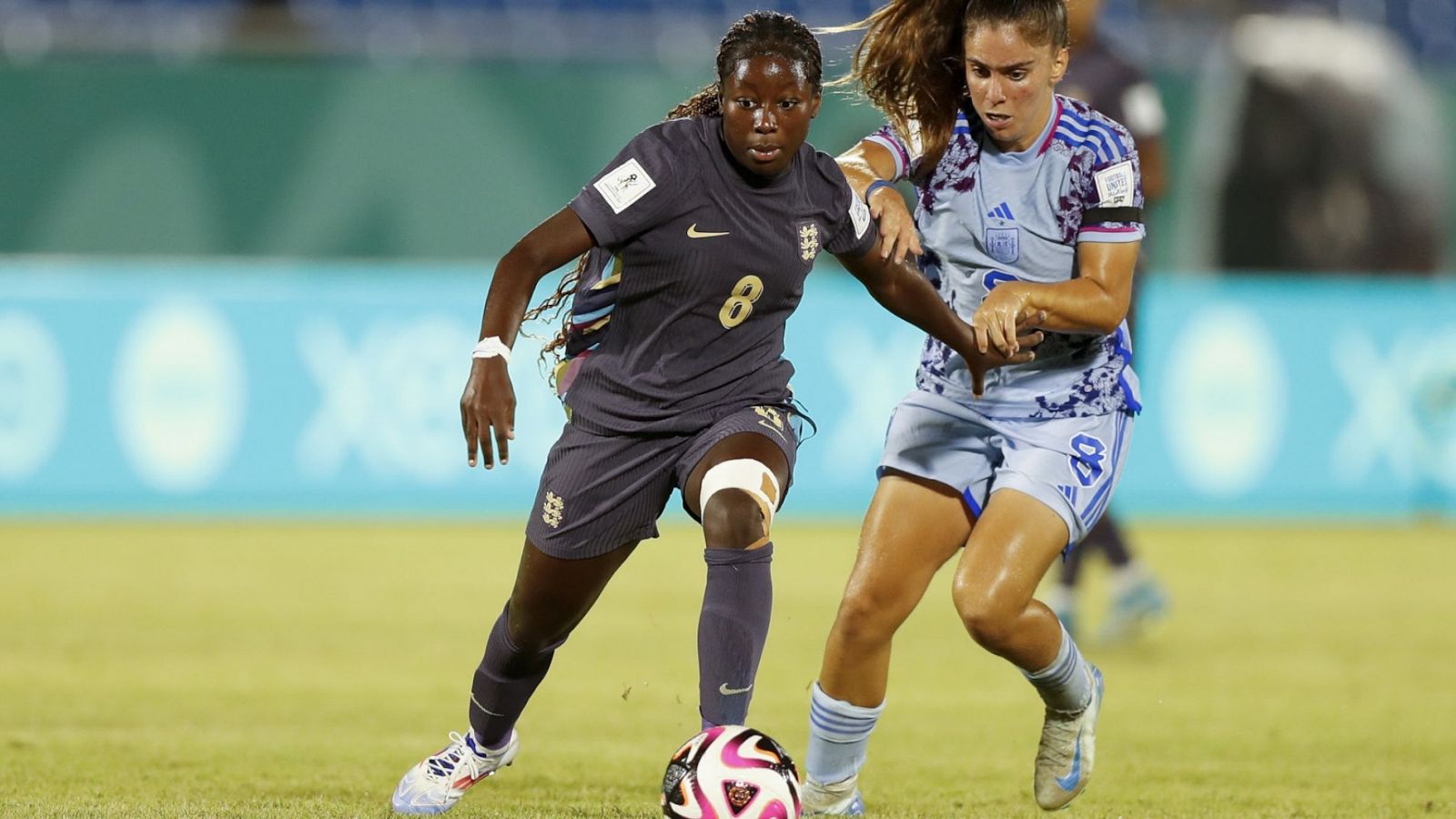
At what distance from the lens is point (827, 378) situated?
12.0 metres

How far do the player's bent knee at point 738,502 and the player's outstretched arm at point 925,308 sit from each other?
0.61 m

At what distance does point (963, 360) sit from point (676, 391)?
3.00 ft

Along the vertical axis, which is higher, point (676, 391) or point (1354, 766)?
point (676, 391)

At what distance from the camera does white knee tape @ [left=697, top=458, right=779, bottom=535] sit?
4.34 m

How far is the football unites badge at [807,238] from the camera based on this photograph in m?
4.55

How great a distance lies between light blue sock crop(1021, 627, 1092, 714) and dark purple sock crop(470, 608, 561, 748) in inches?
49.8

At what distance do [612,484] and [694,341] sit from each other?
400 mm

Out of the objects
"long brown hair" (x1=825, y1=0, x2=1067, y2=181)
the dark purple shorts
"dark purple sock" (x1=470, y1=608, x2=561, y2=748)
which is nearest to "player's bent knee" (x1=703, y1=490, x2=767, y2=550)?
the dark purple shorts

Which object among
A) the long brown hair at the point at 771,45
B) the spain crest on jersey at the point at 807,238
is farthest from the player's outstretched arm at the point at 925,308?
the long brown hair at the point at 771,45

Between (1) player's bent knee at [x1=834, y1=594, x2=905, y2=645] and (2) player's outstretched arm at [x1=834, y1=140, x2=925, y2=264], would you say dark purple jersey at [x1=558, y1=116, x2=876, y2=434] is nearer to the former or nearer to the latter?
(2) player's outstretched arm at [x1=834, y1=140, x2=925, y2=264]

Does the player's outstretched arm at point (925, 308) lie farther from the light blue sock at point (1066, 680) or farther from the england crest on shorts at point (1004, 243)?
the light blue sock at point (1066, 680)

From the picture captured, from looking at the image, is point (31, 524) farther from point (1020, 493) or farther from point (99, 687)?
point (1020, 493)

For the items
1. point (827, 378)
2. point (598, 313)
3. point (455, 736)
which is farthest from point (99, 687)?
point (827, 378)

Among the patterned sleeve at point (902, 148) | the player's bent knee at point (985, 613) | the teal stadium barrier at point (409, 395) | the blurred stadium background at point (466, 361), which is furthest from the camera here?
the teal stadium barrier at point (409, 395)
